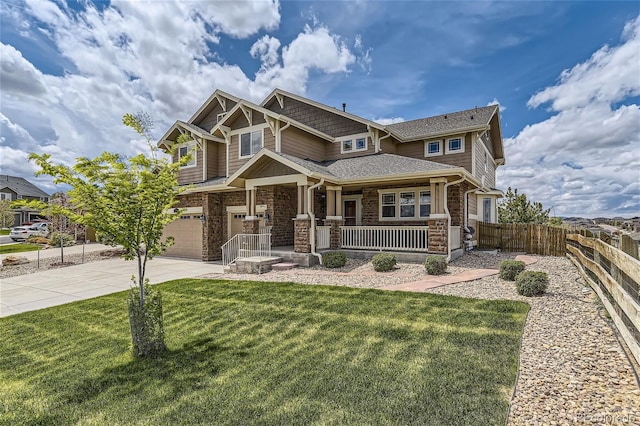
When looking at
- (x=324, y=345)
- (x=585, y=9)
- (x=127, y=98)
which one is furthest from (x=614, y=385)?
(x=127, y=98)

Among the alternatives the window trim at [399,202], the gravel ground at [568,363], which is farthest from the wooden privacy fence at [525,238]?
the gravel ground at [568,363]

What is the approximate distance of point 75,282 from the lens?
10.7 metres

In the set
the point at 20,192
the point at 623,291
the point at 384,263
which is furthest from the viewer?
the point at 20,192

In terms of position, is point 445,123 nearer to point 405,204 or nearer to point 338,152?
point 405,204

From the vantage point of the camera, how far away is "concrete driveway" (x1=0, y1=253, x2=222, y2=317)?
841 cm

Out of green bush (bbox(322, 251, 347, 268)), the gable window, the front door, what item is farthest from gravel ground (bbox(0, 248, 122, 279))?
the gable window

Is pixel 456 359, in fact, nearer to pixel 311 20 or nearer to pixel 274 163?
pixel 274 163

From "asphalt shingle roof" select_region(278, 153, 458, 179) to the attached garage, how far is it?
6946 millimetres

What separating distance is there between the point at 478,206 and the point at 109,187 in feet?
55.5

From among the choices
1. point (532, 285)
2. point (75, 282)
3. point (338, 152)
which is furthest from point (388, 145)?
point (75, 282)

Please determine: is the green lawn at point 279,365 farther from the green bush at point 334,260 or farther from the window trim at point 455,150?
the window trim at point 455,150

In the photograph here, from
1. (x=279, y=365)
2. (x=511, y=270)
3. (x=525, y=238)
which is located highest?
(x=525, y=238)

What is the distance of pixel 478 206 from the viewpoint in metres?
16.9

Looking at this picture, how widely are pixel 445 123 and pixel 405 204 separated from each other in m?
4.91
